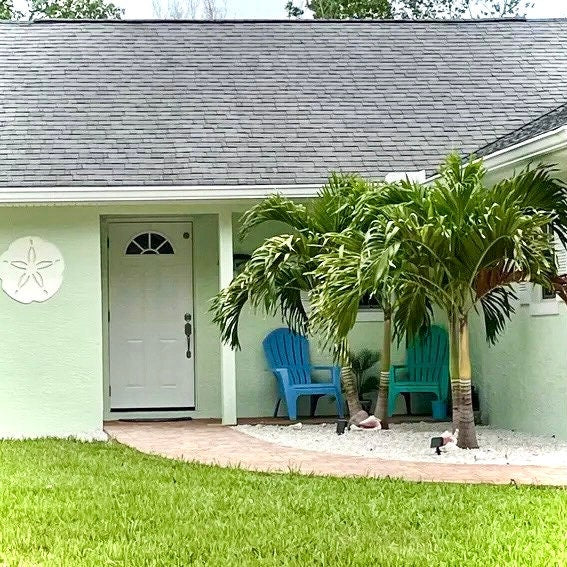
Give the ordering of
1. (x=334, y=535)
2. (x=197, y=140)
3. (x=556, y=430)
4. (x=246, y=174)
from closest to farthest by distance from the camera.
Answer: (x=334, y=535) < (x=556, y=430) < (x=246, y=174) < (x=197, y=140)

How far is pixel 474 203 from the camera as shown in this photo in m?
8.56

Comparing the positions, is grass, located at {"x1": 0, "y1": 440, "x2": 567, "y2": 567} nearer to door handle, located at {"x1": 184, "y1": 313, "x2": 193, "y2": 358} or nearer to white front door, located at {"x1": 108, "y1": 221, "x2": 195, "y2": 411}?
white front door, located at {"x1": 108, "y1": 221, "x2": 195, "y2": 411}

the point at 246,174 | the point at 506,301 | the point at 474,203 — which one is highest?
the point at 246,174

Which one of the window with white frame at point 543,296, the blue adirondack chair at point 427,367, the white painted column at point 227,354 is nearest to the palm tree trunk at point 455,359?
the window with white frame at point 543,296

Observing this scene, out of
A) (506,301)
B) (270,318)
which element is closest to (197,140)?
(270,318)

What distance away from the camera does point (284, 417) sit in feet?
41.2

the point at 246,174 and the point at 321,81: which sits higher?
the point at 321,81

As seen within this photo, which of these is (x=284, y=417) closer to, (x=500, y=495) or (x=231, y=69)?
(x=231, y=69)

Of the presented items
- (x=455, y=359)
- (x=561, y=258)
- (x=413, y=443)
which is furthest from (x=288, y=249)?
(x=561, y=258)

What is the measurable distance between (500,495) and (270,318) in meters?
6.06

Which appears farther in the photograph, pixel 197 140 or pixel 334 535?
pixel 197 140

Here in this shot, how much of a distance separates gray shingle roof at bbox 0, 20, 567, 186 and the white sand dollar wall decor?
773mm

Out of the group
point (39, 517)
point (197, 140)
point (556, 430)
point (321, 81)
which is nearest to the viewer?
point (39, 517)

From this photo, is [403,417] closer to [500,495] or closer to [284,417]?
[284,417]
